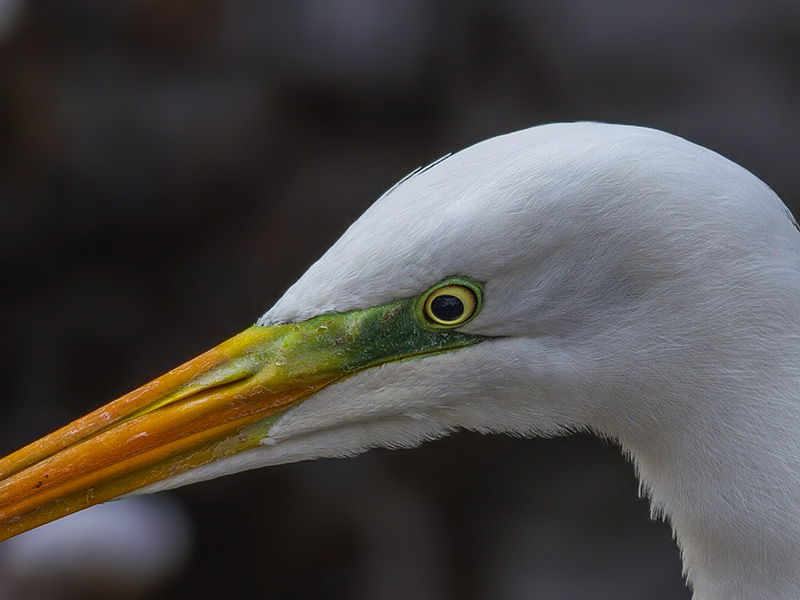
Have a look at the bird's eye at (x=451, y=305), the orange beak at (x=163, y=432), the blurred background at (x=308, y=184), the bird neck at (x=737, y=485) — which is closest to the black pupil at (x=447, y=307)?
the bird's eye at (x=451, y=305)

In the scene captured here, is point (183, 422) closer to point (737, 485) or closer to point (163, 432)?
point (163, 432)

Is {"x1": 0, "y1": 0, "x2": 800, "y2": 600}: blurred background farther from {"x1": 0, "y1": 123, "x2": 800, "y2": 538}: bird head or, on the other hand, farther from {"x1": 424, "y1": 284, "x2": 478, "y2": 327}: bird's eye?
{"x1": 424, "y1": 284, "x2": 478, "y2": 327}: bird's eye

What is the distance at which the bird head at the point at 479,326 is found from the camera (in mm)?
1392

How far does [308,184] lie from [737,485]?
12.3ft

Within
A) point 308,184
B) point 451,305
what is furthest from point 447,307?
point 308,184

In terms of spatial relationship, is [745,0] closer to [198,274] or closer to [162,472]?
[198,274]

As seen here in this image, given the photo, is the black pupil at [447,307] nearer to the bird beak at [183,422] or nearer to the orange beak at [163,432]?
the bird beak at [183,422]

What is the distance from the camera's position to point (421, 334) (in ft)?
4.99

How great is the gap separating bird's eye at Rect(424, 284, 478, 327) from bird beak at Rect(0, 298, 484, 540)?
45 millimetres

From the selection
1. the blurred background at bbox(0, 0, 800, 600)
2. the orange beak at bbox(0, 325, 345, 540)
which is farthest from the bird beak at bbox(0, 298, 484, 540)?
the blurred background at bbox(0, 0, 800, 600)

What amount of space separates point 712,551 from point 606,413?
0.92ft

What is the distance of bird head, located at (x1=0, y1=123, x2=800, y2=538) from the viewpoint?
139cm

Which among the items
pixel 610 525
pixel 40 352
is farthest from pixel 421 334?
pixel 40 352

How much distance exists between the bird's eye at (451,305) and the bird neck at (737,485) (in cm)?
34
